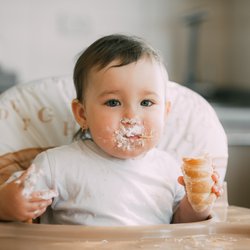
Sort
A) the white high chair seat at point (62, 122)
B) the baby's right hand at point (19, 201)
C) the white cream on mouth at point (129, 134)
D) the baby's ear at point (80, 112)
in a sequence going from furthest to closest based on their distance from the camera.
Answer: the white high chair seat at point (62, 122) → the baby's ear at point (80, 112) → the white cream on mouth at point (129, 134) → the baby's right hand at point (19, 201)

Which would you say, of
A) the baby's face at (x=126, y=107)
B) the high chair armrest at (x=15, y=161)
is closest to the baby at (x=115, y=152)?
the baby's face at (x=126, y=107)

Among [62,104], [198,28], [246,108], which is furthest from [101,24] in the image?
[62,104]

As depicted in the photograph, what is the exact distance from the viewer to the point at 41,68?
303 cm

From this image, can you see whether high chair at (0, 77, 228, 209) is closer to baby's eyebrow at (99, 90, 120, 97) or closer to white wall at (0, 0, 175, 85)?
baby's eyebrow at (99, 90, 120, 97)

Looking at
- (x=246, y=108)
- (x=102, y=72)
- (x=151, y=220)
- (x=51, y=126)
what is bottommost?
(x=246, y=108)

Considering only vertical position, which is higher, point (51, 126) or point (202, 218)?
point (51, 126)

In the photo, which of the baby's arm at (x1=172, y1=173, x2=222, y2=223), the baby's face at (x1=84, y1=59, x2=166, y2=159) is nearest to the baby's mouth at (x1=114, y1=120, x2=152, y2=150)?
the baby's face at (x1=84, y1=59, x2=166, y2=159)

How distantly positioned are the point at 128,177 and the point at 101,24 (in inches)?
79.8

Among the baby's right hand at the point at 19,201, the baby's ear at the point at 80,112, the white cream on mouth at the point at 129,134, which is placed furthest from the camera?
the baby's ear at the point at 80,112

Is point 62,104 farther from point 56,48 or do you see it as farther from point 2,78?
point 56,48

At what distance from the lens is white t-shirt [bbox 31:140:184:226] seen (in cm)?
113

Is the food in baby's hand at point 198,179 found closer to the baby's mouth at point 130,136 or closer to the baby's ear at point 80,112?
the baby's mouth at point 130,136

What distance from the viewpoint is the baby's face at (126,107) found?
1108mm

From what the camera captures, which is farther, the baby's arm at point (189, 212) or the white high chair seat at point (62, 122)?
the white high chair seat at point (62, 122)
